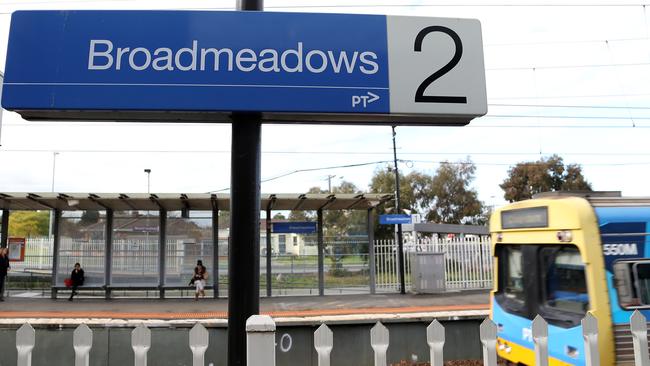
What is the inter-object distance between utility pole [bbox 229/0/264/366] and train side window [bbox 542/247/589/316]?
13.3ft

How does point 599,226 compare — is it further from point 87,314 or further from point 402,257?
point 402,257

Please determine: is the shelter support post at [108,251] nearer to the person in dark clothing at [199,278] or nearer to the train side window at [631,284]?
the person in dark clothing at [199,278]

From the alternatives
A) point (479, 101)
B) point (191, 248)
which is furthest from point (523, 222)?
point (191, 248)

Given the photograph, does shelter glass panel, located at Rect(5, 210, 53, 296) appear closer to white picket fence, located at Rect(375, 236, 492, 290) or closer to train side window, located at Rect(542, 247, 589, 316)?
white picket fence, located at Rect(375, 236, 492, 290)

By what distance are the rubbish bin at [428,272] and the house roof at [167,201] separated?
2820 mm

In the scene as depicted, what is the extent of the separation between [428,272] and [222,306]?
7551 mm

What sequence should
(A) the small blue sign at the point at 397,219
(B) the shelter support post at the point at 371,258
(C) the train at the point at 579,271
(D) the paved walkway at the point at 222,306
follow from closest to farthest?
(C) the train at the point at 579,271
(D) the paved walkway at the point at 222,306
(B) the shelter support post at the point at 371,258
(A) the small blue sign at the point at 397,219

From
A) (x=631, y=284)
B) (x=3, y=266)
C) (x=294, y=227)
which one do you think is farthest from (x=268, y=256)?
(x=631, y=284)

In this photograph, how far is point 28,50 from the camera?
2.82 metres

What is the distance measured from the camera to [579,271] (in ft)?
17.3

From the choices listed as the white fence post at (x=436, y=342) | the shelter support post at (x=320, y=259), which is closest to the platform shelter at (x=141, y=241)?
the shelter support post at (x=320, y=259)

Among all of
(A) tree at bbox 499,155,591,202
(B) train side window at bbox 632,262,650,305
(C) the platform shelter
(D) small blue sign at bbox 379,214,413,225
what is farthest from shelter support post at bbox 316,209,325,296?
(A) tree at bbox 499,155,591,202

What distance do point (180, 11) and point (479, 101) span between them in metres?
1.97

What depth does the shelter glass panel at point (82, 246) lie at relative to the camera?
15.6 meters
